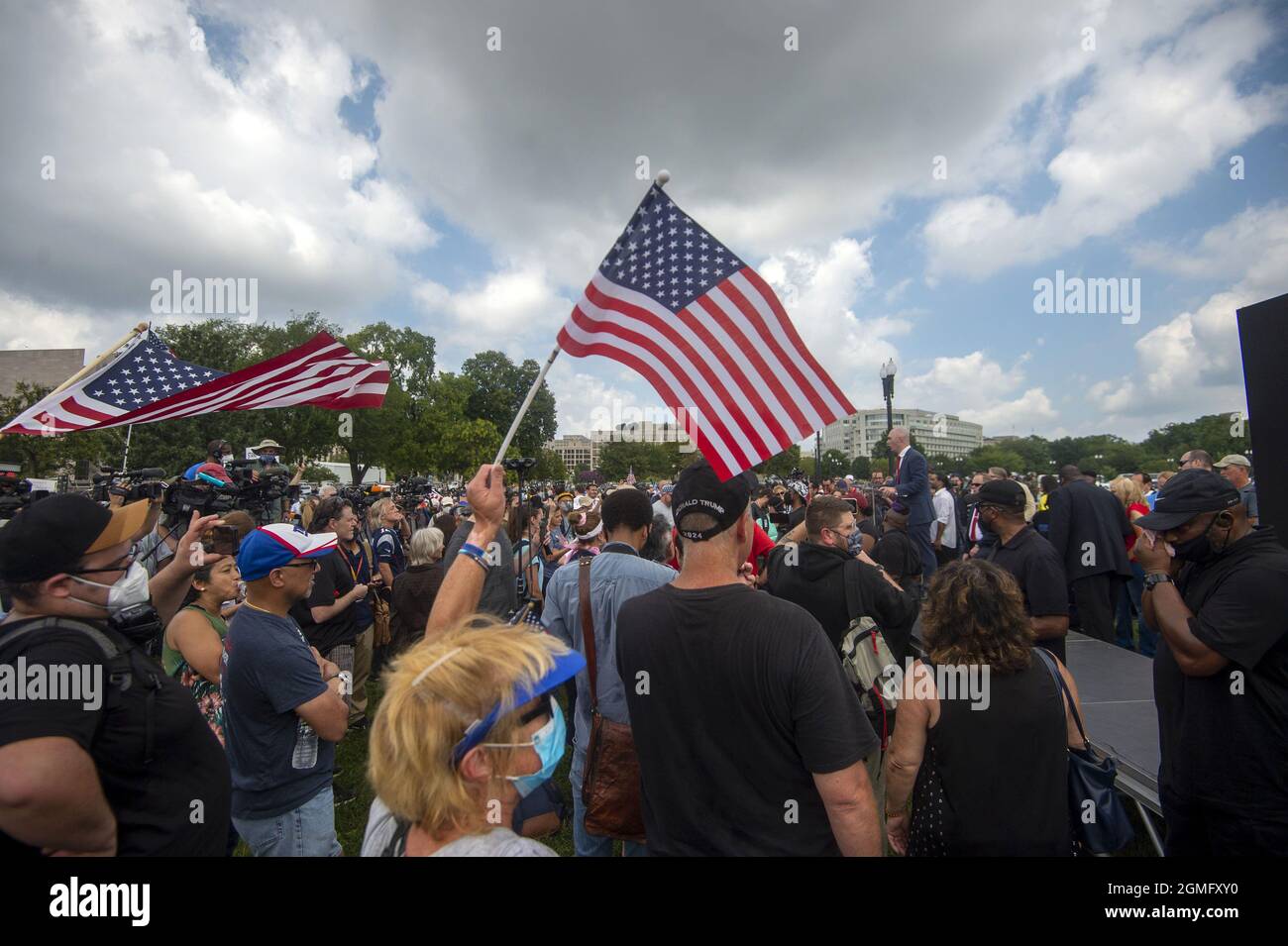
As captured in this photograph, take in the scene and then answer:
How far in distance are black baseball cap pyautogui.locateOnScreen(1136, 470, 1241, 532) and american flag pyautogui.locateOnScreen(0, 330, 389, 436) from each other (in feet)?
18.1

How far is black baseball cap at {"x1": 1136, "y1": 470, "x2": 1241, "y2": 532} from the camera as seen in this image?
110 inches

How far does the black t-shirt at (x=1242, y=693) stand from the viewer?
254 cm

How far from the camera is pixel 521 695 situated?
152 centimetres

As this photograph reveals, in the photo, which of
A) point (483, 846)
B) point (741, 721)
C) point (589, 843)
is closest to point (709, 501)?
point (741, 721)

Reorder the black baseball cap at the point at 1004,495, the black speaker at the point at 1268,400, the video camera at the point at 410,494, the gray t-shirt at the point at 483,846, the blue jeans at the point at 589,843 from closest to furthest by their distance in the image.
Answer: the gray t-shirt at the point at 483,846 < the blue jeans at the point at 589,843 < the black baseball cap at the point at 1004,495 < the black speaker at the point at 1268,400 < the video camera at the point at 410,494

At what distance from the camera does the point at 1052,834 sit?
2.36 meters

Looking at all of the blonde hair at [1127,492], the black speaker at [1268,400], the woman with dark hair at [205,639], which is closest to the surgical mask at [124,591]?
the woman with dark hair at [205,639]

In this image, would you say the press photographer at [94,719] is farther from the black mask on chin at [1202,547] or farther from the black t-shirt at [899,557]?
the black t-shirt at [899,557]

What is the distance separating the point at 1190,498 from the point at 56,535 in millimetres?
4675

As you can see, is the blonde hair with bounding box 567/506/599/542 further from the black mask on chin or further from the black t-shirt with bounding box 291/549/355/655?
the black mask on chin

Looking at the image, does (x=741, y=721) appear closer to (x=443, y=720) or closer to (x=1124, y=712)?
(x=443, y=720)
